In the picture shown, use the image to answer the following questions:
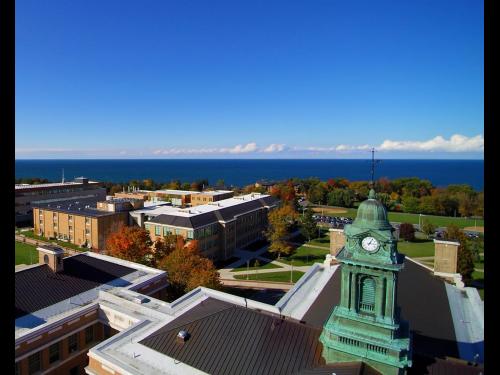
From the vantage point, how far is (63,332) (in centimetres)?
2442

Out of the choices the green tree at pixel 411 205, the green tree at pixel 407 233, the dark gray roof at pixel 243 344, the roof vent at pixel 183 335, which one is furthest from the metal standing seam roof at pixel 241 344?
the green tree at pixel 411 205

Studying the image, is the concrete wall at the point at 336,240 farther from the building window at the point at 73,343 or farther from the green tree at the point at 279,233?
the building window at the point at 73,343

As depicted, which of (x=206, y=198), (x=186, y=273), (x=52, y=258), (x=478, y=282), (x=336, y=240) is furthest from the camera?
(x=206, y=198)

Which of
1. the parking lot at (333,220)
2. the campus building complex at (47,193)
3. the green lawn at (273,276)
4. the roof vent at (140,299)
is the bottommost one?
the green lawn at (273,276)

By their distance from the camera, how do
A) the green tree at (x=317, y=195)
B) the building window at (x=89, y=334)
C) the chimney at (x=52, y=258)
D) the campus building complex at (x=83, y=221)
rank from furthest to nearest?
the green tree at (x=317, y=195) → the campus building complex at (x=83, y=221) → the chimney at (x=52, y=258) → the building window at (x=89, y=334)

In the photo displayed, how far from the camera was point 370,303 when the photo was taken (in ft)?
54.1

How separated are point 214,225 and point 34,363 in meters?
35.1

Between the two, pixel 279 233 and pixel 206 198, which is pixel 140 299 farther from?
pixel 206 198

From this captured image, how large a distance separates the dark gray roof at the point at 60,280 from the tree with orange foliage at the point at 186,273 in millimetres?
3826

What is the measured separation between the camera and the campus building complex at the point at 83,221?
202 feet

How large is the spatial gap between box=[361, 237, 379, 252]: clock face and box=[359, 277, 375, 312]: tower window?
1486 mm

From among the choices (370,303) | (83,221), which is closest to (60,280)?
(370,303)
